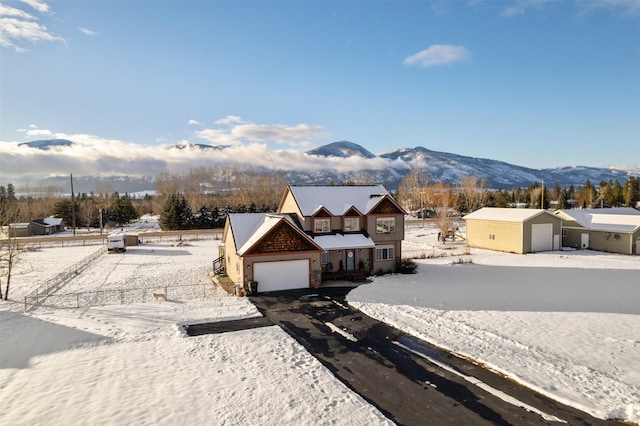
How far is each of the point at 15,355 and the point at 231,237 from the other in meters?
15.0

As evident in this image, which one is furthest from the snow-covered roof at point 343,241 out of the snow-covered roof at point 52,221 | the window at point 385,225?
the snow-covered roof at point 52,221

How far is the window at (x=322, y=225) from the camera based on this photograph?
95.4ft

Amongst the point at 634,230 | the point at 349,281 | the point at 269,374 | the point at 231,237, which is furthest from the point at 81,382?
the point at 634,230

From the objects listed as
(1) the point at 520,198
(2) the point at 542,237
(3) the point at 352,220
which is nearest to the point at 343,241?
(3) the point at 352,220

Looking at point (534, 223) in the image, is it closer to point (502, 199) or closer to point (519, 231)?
point (519, 231)

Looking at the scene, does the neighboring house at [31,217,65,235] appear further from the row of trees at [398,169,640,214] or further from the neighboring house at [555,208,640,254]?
the neighboring house at [555,208,640,254]

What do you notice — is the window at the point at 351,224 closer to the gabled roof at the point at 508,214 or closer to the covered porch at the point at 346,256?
the covered porch at the point at 346,256

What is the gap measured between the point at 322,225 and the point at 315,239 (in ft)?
4.84

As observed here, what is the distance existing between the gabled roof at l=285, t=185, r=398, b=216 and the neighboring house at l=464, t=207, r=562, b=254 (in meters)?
16.8

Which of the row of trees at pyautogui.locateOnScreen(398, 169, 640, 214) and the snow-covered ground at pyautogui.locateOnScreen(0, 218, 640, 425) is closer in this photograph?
the snow-covered ground at pyautogui.locateOnScreen(0, 218, 640, 425)

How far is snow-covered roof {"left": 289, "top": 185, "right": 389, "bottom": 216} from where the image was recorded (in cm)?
2996

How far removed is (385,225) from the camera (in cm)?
3086

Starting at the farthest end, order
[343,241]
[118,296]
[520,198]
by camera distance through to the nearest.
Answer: [520,198]
[343,241]
[118,296]

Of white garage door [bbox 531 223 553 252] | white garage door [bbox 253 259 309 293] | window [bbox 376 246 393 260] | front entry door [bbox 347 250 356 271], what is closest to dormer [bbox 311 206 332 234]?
front entry door [bbox 347 250 356 271]
